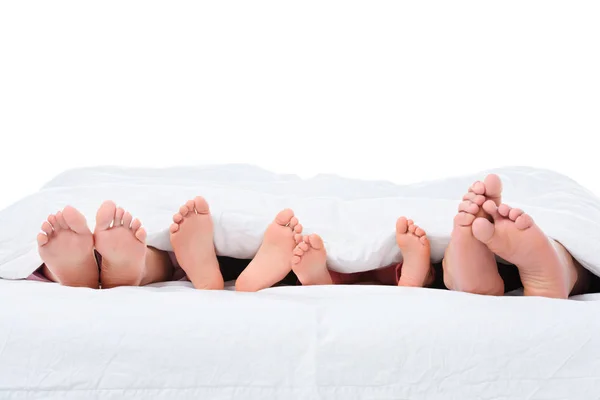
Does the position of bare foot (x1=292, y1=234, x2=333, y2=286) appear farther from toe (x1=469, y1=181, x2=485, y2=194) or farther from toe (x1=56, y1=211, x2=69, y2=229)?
toe (x1=56, y1=211, x2=69, y2=229)

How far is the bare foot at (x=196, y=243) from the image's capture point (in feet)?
4.64

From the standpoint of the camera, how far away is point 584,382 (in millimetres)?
1090

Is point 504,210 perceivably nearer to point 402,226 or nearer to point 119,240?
point 402,226

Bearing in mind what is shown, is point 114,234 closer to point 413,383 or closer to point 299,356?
point 299,356

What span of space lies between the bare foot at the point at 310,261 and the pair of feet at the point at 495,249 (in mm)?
242

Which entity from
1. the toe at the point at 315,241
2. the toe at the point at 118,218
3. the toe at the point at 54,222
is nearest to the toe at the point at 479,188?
the toe at the point at 315,241

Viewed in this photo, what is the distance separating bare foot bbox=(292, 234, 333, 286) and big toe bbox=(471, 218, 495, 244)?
313 millimetres

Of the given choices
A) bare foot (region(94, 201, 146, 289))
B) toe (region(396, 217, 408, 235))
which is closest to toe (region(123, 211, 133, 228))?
bare foot (region(94, 201, 146, 289))

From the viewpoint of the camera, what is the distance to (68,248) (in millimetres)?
1301

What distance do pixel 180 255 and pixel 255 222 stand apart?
0.17 meters

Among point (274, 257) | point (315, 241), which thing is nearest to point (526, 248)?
point (315, 241)

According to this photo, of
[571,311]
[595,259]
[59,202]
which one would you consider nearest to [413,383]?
[571,311]

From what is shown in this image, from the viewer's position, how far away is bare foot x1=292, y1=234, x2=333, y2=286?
53.1 inches

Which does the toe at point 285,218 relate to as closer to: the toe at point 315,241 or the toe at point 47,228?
the toe at point 315,241
